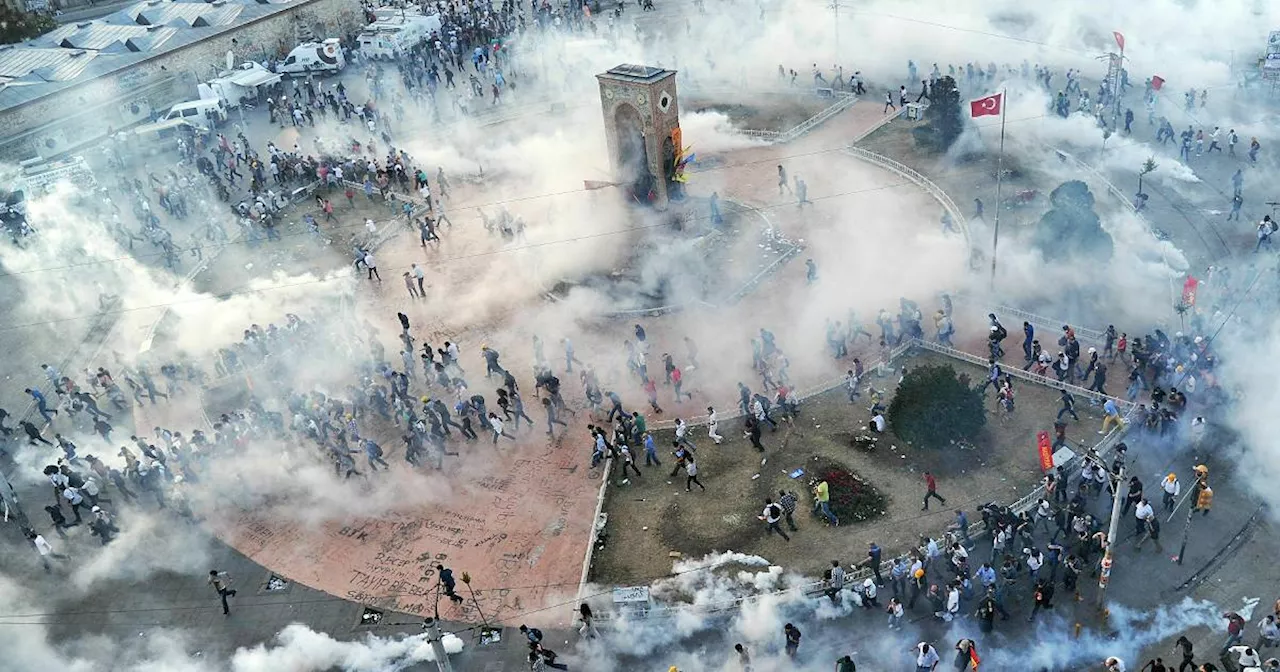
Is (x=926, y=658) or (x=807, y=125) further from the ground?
(x=807, y=125)

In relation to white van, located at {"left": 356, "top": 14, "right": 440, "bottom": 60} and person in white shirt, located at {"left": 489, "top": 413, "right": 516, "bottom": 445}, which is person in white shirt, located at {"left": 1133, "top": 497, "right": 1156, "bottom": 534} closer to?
person in white shirt, located at {"left": 489, "top": 413, "right": 516, "bottom": 445}

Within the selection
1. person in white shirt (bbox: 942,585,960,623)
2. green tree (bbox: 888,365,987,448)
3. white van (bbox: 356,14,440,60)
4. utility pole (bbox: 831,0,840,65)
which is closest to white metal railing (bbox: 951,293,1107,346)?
green tree (bbox: 888,365,987,448)

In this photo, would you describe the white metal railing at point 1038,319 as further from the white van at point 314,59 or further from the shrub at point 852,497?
the white van at point 314,59

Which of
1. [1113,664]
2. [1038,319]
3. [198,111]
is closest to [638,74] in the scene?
[1038,319]

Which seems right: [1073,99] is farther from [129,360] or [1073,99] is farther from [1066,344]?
[129,360]

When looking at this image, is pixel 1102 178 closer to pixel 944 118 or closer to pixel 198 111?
pixel 944 118
